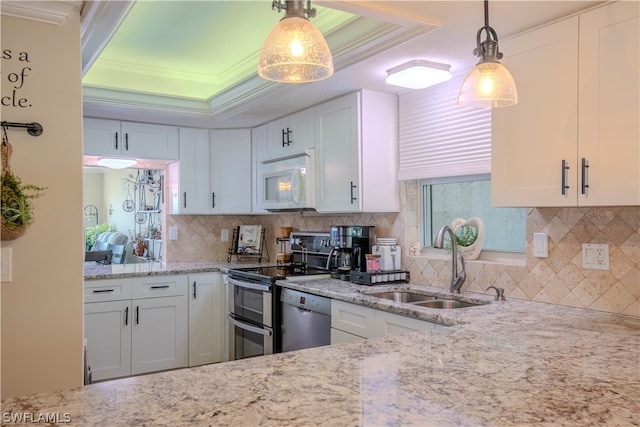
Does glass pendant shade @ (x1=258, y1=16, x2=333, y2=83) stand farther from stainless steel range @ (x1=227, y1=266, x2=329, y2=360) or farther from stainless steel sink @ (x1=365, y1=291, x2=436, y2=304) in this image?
stainless steel range @ (x1=227, y1=266, x2=329, y2=360)

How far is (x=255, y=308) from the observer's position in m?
3.72

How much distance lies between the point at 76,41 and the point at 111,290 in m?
2.26

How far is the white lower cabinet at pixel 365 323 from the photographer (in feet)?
7.96

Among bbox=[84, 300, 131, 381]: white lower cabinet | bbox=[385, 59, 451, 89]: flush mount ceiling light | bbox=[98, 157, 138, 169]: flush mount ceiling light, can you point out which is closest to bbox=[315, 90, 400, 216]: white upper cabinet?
bbox=[385, 59, 451, 89]: flush mount ceiling light

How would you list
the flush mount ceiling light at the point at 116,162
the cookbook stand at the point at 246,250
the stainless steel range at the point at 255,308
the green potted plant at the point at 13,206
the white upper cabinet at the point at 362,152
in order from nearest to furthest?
1. the green potted plant at the point at 13,206
2. the white upper cabinet at the point at 362,152
3. the stainless steel range at the point at 255,308
4. the flush mount ceiling light at the point at 116,162
5. the cookbook stand at the point at 246,250

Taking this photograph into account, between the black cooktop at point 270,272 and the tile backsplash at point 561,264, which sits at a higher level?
the tile backsplash at point 561,264

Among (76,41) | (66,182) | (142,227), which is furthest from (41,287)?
(142,227)

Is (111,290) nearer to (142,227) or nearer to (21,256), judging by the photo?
(21,256)

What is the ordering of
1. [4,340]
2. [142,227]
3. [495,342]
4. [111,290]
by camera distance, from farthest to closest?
[142,227] → [111,290] → [4,340] → [495,342]

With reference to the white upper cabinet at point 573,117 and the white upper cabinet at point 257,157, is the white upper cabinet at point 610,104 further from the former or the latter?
the white upper cabinet at point 257,157

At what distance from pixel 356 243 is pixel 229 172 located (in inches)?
66.4

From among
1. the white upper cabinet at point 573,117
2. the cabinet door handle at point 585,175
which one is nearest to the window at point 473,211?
the white upper cabinet at point 573,117

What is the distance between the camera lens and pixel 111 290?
384 cm

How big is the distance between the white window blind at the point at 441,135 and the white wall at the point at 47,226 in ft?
6.58
